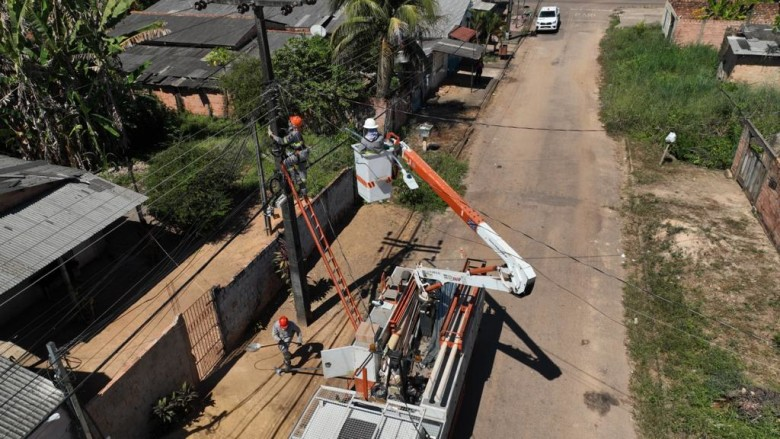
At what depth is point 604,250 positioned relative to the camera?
16.9 meters

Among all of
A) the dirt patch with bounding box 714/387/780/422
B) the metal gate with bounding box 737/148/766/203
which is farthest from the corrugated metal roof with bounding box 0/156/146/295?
the metal gate with bounding box 737/148/766/203

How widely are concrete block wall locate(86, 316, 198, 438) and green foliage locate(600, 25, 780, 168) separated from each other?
65.6ft

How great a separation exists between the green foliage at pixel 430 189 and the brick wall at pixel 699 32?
1938 cm

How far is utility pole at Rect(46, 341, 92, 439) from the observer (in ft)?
26.4

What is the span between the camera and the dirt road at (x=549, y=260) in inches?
458

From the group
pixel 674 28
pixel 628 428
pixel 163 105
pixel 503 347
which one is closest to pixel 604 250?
pixel 503 347

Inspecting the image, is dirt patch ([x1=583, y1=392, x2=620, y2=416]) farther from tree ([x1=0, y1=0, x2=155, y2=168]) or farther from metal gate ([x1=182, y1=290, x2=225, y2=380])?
tree ([x1=0, y1=0, x2=155, y2=168])

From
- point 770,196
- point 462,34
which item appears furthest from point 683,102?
point 462,34

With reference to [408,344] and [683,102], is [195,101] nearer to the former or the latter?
[408,344]

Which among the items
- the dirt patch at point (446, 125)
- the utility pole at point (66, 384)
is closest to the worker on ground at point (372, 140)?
the utility pole at point (66, 384)

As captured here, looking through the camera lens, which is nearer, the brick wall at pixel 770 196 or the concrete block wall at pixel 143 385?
the concrete block wall at pixel 143 385

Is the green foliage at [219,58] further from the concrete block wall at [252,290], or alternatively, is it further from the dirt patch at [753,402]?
the dirt patch at [753,402]

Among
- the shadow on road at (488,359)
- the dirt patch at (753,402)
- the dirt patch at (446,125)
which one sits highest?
the dirt patch at (753,402)

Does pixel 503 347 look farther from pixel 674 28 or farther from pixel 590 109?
pixel 674 28
